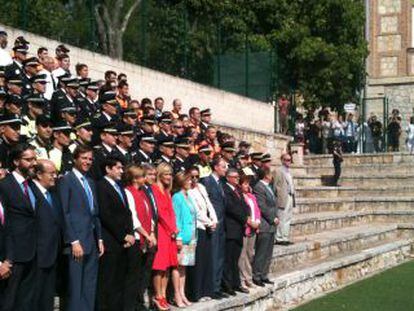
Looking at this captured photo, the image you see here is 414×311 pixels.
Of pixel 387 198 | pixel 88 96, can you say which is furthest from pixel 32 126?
pixel 387 198

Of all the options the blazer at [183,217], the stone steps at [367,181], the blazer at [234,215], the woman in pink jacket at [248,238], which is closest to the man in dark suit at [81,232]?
the blazer at [183,217]

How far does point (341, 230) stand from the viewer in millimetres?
20406

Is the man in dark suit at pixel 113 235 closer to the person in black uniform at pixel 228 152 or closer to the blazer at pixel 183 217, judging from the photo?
the blazer at pixel 183 217

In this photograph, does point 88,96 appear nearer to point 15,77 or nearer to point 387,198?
point 15,77

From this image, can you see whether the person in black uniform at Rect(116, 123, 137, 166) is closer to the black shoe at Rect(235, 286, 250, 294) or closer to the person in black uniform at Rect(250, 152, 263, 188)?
the black shoe at Rect(235, 286, 250, 294)

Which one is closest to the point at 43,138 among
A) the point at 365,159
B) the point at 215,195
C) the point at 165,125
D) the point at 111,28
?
the point at 215,195

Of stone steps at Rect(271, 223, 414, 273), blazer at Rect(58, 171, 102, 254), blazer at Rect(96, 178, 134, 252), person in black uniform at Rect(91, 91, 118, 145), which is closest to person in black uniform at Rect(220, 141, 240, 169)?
person in black uniform at Rect(91, 91, 118, 145)

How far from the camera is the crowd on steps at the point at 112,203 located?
26.3 ft

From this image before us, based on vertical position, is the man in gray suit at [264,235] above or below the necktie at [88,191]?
below

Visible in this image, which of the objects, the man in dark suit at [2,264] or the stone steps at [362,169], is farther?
the stone steps at [362,169]

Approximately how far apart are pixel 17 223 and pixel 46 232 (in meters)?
0.40

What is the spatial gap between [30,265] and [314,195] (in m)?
16.2

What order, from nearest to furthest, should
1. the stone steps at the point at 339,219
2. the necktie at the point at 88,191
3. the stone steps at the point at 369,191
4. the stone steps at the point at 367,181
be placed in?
the necktie at the point at 88,191
the stone steps at the point at 339,219
the stone steps at the point at 369,191
the stone steps at the point at 367,181

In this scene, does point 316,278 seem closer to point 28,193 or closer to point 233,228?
point 233,228
